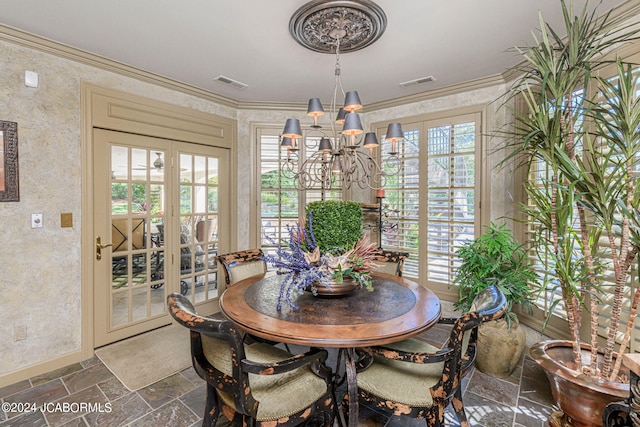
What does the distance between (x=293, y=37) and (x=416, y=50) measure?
3.51 feet

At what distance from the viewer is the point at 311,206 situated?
2.16 m

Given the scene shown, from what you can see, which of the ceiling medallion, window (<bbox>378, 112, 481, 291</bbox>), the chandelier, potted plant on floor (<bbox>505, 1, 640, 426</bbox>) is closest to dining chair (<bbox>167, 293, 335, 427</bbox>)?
the chandelier

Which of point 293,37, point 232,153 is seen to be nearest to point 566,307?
point 293,37

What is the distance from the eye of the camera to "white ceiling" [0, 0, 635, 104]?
204 cm

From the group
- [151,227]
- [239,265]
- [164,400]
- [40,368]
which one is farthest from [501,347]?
[40,368]

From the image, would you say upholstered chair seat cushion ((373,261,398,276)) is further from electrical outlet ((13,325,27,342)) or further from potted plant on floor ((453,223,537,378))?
electrical outlet ((13,325,27,342))

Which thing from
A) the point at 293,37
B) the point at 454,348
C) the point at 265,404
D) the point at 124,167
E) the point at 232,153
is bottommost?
the point at 265,404

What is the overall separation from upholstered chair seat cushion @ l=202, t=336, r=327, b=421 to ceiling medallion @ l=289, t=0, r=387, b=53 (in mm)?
2096

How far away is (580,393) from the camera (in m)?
1.64

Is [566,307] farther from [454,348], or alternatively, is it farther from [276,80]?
[276,80]

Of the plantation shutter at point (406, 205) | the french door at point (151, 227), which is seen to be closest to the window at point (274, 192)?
the french door at point (151, 227)

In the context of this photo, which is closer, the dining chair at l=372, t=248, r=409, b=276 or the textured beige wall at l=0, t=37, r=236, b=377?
the textured beige wall at l=0, t=37, r=236, b=377

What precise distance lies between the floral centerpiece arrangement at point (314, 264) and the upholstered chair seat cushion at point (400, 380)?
1.53 ft

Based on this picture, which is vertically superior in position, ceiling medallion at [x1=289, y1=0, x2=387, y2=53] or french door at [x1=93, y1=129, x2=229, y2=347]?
ceiling medallion at [x1=289, y1=0, x2=387, y2=53]
